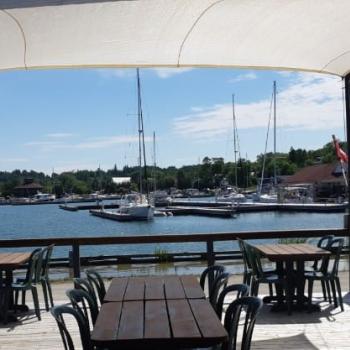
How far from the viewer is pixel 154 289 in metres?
4.02

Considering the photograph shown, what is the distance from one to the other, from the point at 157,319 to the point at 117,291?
37.5 inches

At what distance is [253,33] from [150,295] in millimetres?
2287

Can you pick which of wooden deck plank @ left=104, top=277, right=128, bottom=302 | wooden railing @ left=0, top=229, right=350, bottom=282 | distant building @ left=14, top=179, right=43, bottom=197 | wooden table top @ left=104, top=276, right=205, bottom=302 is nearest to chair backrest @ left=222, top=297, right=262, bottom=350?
wooden table top @ left=104, top=276, right=205, bottom=302

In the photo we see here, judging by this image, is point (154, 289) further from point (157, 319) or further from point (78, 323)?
point (78, 323)

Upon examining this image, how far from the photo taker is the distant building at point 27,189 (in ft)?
229

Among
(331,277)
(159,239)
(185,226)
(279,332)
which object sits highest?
(159,239)

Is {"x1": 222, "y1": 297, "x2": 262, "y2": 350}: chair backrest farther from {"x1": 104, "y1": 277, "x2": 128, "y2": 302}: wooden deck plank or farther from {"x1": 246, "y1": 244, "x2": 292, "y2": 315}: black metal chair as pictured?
{"x1": 246, "y1": 244, "x2": 292, "y2": 315}: black metal chair

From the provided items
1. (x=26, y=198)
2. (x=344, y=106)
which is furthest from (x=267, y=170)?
(x=344, y=106)

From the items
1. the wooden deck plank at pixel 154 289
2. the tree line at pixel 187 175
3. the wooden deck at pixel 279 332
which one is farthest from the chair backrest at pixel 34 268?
the tree line at pixel 187 175

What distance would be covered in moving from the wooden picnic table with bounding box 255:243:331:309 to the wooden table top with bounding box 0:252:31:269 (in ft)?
7.59

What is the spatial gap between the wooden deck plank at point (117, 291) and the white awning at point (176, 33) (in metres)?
1.82

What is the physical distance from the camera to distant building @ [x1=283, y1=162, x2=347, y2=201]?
194 ft

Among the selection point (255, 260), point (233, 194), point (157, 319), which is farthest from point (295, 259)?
point (233, 194)

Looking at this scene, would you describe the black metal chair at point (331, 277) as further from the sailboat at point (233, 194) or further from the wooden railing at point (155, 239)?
the sailboat at point (233, 194)
